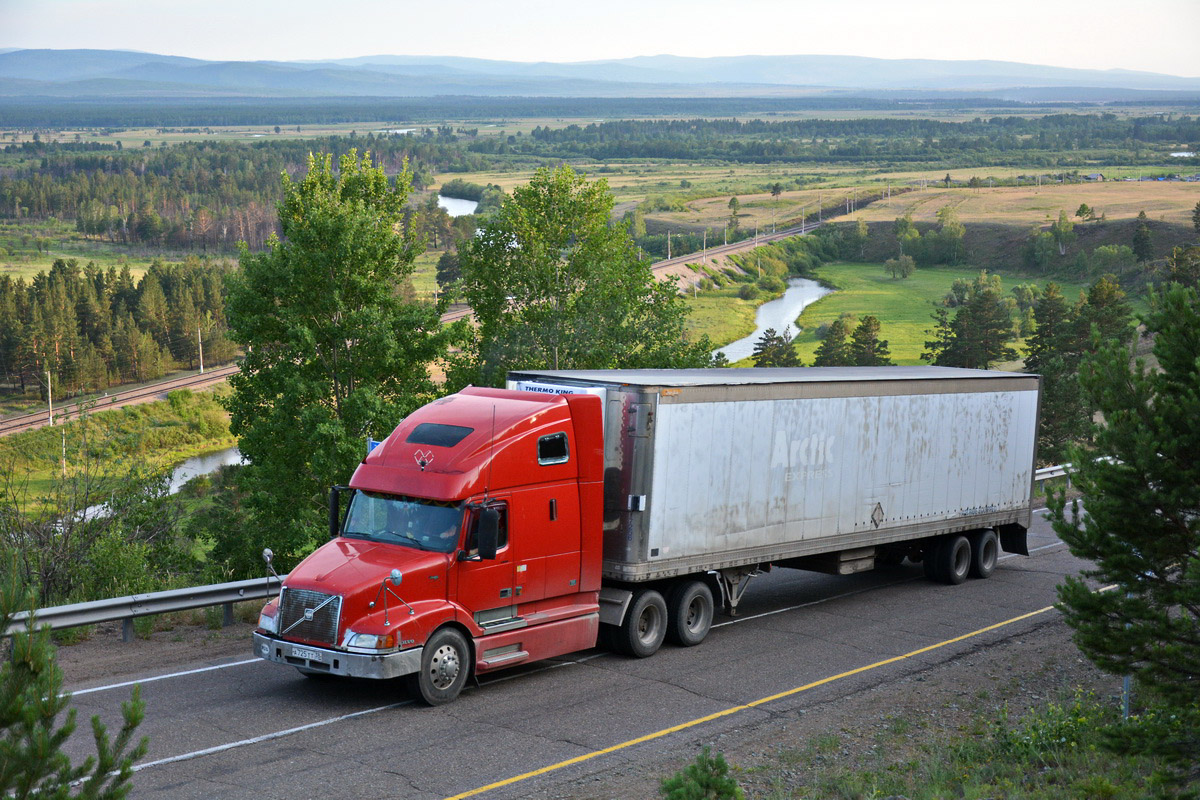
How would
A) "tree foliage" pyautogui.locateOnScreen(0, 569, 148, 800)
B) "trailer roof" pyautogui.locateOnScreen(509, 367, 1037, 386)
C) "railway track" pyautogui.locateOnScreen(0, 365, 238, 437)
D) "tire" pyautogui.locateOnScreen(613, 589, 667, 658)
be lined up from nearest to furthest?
"tree foliage" pyautogui.locateOnScreen(0, 569, 148, 800), "tire" pyautogui.locateOnScreen(613, 589, 667, 658), "trailer roof" pyautogui.locateOnScreen(509, 367, 1037, 386), "railway track" pyautogui.locateOnScreen(0, 365, 238, 437)

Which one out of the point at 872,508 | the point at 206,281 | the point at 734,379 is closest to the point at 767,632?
the point at 872,508

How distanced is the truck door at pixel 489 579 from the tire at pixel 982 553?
409 inches

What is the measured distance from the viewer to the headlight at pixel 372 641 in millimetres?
12117

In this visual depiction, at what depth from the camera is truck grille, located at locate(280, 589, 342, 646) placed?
12.3 m

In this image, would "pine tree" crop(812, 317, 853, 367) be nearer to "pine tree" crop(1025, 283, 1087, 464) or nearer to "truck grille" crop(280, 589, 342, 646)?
"pine tree" crop(1025, 283, 1087, 464)

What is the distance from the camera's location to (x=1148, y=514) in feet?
35.6

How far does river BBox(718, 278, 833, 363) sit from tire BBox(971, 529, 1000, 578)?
5738 cm

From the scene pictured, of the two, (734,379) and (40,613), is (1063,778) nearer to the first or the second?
(734,379)

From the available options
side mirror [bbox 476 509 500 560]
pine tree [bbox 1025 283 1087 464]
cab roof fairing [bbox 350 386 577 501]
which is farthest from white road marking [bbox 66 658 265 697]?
pine tree [bbox 1025 283 1087 464]

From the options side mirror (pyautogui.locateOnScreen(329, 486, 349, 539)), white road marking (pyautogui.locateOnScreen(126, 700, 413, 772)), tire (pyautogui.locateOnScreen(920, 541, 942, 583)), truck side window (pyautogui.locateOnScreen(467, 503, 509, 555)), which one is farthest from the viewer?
tire (pyautogui.locateOnScreen(920, 541, 942, 583))

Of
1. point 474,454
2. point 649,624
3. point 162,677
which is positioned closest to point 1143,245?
point 649,624

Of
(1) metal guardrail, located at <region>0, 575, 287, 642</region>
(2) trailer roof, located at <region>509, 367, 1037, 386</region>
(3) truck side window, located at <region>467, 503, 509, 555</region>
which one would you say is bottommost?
(1) metal guardrail, located at <region>0, 575, 287, 642</region>

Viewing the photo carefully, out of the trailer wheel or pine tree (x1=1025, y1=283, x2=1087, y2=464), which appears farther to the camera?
pine tree (x1=1025, y1=283, x2=1087, y2=464)

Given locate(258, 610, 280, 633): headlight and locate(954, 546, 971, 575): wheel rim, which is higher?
locate(258, 610, 280, 633): headlight
